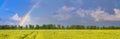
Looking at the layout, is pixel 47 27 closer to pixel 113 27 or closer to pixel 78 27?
pixel 78 27

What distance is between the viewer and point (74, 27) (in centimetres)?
11694

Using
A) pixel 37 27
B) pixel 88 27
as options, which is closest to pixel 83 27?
pixel 88 27

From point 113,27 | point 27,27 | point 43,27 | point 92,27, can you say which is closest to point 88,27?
point 92,27

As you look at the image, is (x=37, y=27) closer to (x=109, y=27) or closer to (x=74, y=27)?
(x=74, y=27)

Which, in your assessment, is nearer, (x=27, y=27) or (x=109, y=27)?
(x=109, y=27)

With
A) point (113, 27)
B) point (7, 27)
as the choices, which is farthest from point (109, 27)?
point (7, 27)

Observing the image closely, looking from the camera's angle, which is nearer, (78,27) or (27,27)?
(78,27)

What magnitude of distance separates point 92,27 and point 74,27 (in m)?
6.98

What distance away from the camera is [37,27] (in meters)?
122

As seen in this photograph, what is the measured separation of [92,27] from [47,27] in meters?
17.3

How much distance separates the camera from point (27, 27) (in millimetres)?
127500

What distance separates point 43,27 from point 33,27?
5.39 m

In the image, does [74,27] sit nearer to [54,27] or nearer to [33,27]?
[54,27]

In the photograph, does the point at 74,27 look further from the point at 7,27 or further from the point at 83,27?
the point at 7,27
